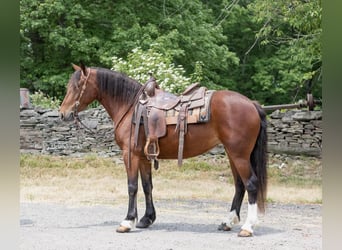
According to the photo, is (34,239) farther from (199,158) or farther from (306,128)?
(306,128)

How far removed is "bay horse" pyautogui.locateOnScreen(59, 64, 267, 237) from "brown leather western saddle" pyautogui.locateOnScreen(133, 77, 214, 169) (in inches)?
2.8

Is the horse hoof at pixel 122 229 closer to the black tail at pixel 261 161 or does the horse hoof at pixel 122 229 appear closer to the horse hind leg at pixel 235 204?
the horse hind leg at pixel 235 204

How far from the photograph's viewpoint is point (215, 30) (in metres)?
15.0

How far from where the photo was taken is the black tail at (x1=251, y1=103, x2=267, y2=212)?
4.75 m

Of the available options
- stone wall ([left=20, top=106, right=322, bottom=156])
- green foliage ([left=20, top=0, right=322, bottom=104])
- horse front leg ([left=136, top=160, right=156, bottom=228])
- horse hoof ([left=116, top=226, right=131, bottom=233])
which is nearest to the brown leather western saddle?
horse front leg ([left=136, top=160, right=156, bottom=228])

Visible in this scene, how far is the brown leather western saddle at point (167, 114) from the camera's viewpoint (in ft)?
15.8

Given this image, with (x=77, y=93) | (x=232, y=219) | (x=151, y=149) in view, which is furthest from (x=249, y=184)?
(x=77, y=93)

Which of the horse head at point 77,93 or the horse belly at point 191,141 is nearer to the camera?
the horse belly at point 191,141

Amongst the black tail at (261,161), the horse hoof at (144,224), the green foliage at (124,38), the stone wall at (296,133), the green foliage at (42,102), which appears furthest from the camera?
the green foliage at (124,38)

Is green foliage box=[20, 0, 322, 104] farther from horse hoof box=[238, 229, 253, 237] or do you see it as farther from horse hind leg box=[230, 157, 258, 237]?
horse hoof box=[238, 229, 253, 237]

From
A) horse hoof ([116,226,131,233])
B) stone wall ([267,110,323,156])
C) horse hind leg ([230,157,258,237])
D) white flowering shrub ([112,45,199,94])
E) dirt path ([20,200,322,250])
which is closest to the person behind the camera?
dirt path ([20,200,322,250])

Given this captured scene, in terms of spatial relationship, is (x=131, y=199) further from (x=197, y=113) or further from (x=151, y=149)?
(x=197, y=113)

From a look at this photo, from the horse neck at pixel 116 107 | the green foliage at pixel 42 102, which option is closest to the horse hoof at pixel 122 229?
the horse neck at pixel 116 107
